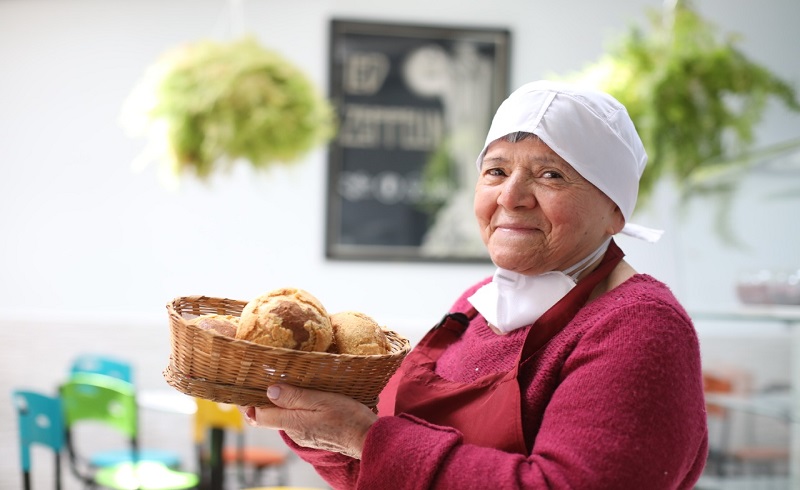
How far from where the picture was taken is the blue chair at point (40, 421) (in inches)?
157

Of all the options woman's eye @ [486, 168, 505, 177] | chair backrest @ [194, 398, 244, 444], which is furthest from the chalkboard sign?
woman's eye @ [486, 168, 505, 177]

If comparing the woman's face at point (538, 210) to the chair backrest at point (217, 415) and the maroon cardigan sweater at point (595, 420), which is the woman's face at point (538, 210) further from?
the chair backrest at point (217, 415)

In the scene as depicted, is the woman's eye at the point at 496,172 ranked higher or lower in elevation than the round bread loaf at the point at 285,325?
higher

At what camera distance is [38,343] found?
19.4 ft

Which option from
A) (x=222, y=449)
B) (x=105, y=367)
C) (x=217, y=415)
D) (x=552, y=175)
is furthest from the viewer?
(x=105, y=367)

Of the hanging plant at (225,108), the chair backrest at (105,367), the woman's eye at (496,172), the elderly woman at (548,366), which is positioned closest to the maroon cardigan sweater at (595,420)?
the elderly woman at (548,366)

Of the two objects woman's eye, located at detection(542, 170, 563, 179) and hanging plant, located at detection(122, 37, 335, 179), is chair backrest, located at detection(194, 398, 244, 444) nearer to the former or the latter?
hanging plant, located at detection(122, 37, 335, 179)

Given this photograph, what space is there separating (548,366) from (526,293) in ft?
0.61

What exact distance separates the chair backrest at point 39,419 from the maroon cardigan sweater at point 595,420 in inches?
119

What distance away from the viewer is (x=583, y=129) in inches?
57.7

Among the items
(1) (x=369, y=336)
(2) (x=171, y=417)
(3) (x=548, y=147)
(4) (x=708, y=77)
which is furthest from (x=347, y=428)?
(2) (x=171, y=417)

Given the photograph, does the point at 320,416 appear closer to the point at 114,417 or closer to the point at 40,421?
the point at 40,421

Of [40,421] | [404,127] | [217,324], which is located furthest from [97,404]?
[217,324]

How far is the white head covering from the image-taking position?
146cm
